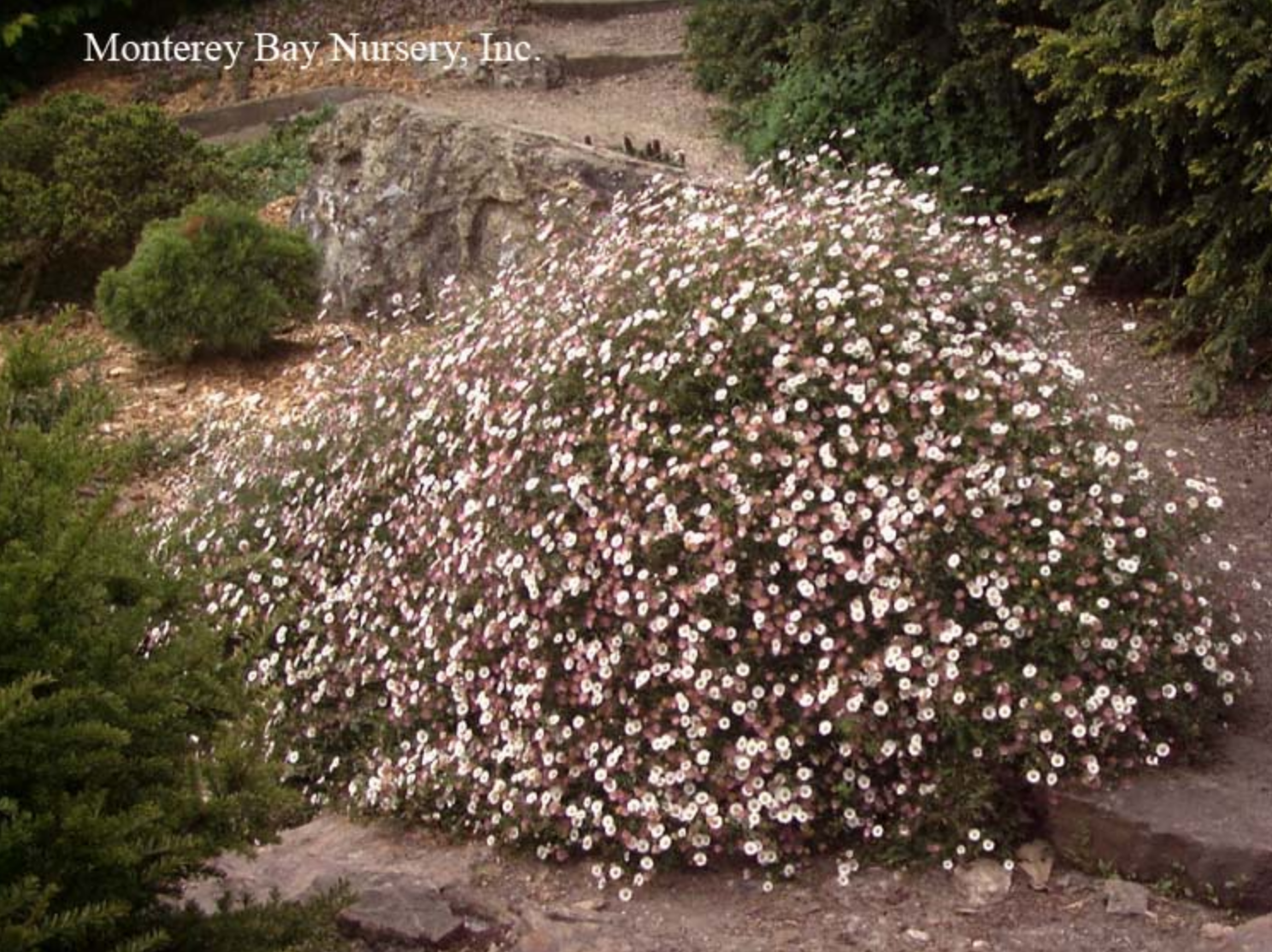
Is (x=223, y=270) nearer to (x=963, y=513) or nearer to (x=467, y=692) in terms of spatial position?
(x=467, y=692)

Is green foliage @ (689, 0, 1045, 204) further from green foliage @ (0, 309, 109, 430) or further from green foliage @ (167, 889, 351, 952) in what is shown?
green foliage @ (167, 889, 351, 952)

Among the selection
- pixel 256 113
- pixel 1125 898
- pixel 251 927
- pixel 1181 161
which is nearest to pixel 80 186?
pixel 256 113

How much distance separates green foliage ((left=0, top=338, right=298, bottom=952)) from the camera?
8.93 ft

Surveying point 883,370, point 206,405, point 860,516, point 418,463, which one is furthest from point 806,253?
point 206,405

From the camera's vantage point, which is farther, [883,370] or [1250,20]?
[1250,20]

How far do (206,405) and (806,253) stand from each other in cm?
402

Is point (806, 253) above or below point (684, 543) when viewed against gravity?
above

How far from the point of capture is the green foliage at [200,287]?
7770 millimetres

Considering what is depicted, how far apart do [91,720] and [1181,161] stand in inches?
187

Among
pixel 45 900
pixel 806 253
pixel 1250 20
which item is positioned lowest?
pixel 45 900

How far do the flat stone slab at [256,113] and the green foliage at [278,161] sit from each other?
0.25m

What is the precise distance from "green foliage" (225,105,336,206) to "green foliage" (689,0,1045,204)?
3034 mm

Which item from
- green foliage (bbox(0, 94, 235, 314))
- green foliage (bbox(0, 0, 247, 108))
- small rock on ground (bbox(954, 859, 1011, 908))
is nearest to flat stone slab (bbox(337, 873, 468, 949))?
small rock on ground (bbox(954, 859, 1011, 908))

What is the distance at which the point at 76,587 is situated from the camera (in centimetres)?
289
